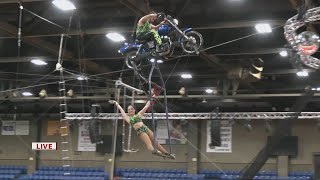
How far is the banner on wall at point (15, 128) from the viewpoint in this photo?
23750mm

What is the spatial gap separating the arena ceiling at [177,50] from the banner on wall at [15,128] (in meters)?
4.53

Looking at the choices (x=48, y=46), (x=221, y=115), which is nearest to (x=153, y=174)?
(x=221, y=115)

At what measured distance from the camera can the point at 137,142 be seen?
22016 millimetres

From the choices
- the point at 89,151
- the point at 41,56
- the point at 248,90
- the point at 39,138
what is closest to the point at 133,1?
the point at 41,56

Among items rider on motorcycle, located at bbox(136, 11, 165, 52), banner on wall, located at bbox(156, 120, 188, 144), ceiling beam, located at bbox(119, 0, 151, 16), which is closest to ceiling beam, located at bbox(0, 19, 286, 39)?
ceiling beam, located at bbox(119, 0, 151, 16)

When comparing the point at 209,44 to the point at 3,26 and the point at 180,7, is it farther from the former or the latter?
the point at 3,26

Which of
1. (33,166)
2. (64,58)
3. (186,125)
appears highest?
(64,58)

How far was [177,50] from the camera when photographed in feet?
43.3

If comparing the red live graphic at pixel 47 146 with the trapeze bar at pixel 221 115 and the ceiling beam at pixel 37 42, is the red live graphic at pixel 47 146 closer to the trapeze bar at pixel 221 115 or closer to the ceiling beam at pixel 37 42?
the trapeze bar at pixel 221 115

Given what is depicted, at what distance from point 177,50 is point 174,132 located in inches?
332

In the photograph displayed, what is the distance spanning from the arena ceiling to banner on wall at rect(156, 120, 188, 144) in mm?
780

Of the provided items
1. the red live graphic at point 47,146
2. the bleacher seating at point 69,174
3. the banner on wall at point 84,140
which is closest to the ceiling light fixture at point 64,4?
the red live graphic at point 47,146

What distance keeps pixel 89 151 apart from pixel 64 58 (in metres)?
9.66

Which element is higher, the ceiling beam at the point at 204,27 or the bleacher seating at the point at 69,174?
the ceiling beam at the point at 204,27
